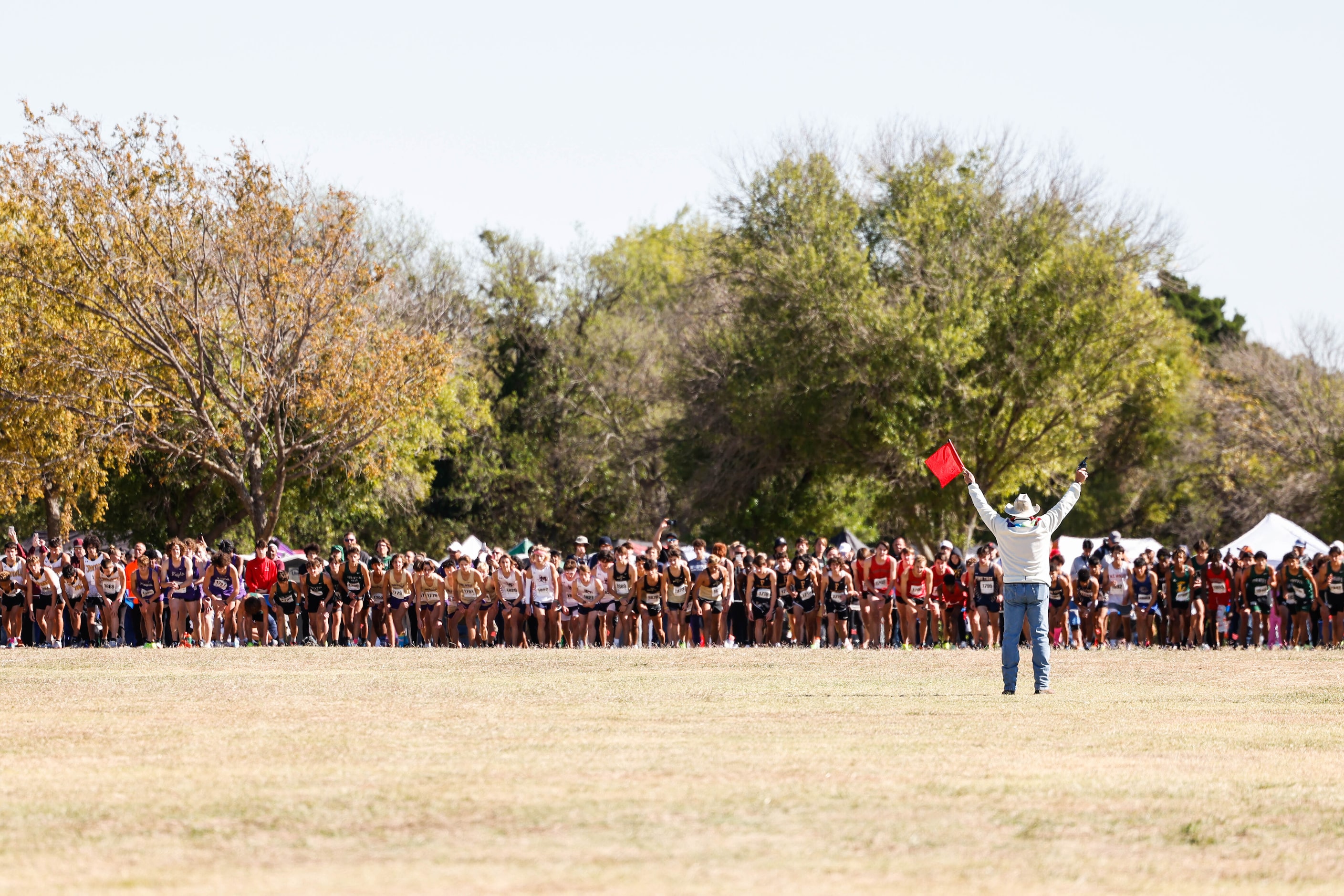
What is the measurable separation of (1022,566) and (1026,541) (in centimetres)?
24

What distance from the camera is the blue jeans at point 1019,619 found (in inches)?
568

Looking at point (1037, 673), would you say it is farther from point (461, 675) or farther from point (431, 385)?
point (431, 385)

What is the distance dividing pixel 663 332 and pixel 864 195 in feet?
49.4

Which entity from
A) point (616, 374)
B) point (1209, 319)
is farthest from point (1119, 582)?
point (1209, 319)

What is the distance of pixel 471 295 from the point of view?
5522cm

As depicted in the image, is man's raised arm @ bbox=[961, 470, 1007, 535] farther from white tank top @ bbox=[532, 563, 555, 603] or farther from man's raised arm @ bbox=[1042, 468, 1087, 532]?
white tank top @ bbox=[532, 563, 555, 603]

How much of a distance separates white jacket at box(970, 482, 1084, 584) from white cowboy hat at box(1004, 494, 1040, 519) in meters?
0.08

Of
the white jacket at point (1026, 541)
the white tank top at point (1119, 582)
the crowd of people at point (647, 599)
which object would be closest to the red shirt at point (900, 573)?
the crowd of people at point (647, 599)

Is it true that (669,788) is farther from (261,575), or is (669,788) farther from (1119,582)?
(261,575)

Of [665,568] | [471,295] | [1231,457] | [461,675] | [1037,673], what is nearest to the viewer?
[1037,673]

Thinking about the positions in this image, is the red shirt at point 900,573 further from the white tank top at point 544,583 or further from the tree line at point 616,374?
the tree line at point 616,374

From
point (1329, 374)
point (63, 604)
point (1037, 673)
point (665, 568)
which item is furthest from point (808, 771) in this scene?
point (1329, 374)

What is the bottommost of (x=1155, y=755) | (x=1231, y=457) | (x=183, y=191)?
(x=1155, y=755)

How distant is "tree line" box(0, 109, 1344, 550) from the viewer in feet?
104
